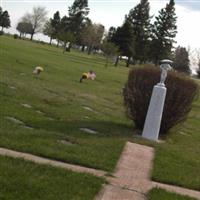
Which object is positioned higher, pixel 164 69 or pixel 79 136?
pixel 164 69

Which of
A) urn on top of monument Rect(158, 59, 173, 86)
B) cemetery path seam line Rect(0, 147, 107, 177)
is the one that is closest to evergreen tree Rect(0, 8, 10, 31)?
urn on top of monument Rect(158, 59, 173, 86)

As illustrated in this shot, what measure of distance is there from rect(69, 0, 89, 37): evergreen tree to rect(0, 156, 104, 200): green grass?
302ft

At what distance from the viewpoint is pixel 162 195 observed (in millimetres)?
6637

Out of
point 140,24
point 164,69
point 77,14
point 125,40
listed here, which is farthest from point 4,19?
point 164,69

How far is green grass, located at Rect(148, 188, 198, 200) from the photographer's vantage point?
647 cm

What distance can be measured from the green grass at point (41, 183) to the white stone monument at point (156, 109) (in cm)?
477

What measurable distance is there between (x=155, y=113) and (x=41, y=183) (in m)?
5.72

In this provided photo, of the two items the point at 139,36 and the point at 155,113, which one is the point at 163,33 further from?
the point at 155,113

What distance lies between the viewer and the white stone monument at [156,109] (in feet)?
36.8

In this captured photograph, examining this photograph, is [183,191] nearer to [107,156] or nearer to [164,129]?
[107,156]

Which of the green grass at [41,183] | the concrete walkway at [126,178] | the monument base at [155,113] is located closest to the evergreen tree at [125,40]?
the monument base at [155,113]

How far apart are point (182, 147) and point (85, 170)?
182 inches

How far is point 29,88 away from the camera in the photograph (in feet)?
55.0

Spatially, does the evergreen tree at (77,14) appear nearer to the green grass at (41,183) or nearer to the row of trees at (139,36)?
the row of trees at (139,36)
